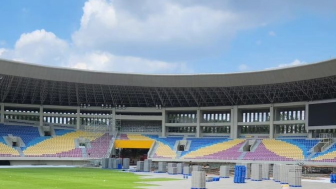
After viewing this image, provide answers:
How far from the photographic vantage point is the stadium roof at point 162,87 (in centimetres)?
5741

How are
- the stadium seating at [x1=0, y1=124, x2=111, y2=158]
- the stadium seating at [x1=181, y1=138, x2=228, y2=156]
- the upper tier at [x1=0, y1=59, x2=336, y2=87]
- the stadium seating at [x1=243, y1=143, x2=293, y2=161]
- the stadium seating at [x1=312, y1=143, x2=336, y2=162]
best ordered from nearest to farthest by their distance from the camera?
the upper tier at [x1=0, y1=59, x2=336, y2=87], the stadium seating at [x1=312, y1=143, x2=336, y2=162], the stadium seating at [x1=243, y1=143, x2=293, y2=161], the stadium seating at [x1=0, y1=124, x2=111, y2=158], the stadium seating at [x1=181, y1=138, x2=228, y2=156]

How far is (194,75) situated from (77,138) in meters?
21.9

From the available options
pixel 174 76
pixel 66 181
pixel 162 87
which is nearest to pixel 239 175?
pixel 66 181

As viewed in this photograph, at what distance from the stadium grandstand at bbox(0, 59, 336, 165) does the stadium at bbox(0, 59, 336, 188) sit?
137mm

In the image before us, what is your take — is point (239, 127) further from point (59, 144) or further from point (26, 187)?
point (26, 187)

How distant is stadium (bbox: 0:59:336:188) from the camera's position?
198 feet

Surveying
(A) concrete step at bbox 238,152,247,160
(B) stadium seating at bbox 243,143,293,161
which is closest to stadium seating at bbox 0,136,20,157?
(A) concrete step at bbox 238,152,247,160

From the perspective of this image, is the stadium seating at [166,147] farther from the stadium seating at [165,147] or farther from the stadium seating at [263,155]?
the stadium seating at [263,155]

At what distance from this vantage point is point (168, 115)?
79250 millimetres

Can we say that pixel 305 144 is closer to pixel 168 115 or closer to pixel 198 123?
pixel 198 123

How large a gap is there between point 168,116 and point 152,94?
7.69 metres

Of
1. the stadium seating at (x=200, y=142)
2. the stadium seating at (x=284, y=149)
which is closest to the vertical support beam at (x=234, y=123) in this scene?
the stadium seating at (x=200, y=142)

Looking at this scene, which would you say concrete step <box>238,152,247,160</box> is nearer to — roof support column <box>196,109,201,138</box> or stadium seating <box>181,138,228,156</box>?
stadium seating <box>181,138,228,156</box>

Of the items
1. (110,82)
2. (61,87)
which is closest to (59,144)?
(61,87)
